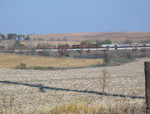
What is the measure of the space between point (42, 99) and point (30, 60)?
3799cm

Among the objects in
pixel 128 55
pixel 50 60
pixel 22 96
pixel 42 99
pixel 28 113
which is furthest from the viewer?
pixel 128 55

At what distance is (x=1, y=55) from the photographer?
179 ft

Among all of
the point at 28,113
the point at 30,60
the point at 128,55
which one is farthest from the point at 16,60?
the point at 28,113

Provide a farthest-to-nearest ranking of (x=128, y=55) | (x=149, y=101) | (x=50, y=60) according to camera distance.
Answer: (x=128, y=55) → (x=50, y=60) → (x=149, y=101)

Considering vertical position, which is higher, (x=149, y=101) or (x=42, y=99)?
(x=149, y=101)

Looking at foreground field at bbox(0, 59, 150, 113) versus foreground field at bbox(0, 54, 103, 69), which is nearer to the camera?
foreground field at bbox(0, 59, 150, 113)

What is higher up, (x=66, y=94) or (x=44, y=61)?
(x=66, y=94)

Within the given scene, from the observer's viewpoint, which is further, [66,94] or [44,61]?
[44,61]

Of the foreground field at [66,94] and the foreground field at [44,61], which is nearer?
the foreground field at [66,94]

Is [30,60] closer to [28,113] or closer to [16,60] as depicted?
[16,60]

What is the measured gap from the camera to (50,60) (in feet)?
159

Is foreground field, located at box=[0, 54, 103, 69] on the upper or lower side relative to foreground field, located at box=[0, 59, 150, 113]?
lower

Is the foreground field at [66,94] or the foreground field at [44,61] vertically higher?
the foreground field at [66,94]

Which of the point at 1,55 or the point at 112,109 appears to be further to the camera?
the point at 1,55
